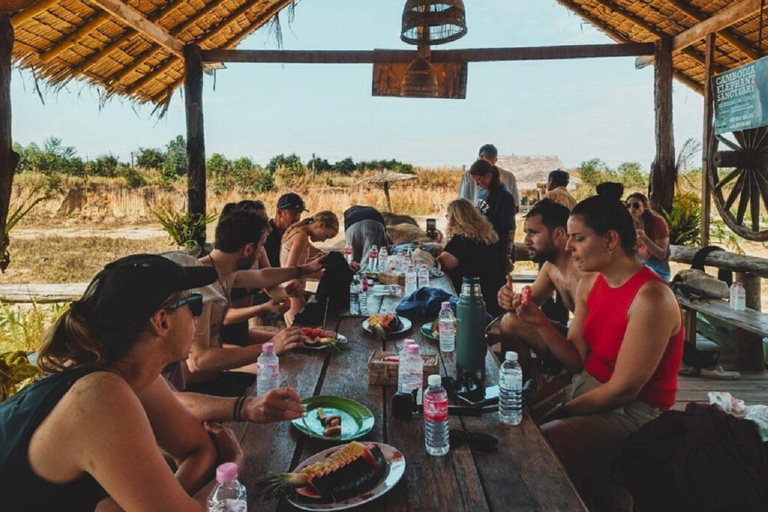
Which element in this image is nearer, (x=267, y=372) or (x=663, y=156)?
(x=267, y=372)

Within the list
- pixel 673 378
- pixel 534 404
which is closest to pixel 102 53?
pixel 534 404

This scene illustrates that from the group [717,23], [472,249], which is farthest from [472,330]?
[717,23]

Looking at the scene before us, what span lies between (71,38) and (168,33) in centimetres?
142

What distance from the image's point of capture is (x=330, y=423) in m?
1.76

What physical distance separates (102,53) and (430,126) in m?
33.6

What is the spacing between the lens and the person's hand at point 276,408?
1700 millimetres

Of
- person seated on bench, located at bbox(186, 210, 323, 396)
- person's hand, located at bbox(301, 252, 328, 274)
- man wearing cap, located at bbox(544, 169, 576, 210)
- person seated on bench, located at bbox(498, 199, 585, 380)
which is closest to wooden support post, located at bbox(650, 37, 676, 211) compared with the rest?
man wearing cap, located at bbox(544, 169, 576, 210)

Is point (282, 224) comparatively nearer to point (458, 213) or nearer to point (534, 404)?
point (458, 213)

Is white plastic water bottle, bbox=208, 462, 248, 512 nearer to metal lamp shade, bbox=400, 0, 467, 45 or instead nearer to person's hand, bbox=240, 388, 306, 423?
person's hand, bbox=240, 388, 306, 423

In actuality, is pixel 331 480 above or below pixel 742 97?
below

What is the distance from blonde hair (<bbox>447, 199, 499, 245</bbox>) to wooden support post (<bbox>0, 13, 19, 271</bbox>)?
3321 millimetres

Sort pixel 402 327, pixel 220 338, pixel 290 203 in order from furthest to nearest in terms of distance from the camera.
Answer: pixel 290 203 < pixel 220 338 < pixel 402 327

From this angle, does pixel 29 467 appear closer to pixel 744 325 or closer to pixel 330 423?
pixel 330 423

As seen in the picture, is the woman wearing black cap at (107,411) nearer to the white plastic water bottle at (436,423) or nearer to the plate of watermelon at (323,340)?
the white plastic water bottle at (436,423)
